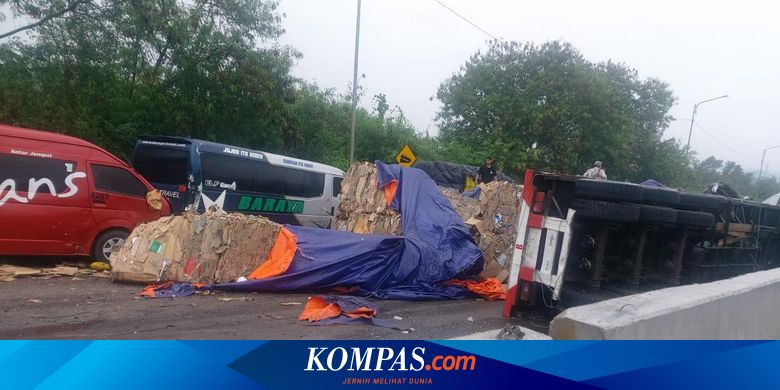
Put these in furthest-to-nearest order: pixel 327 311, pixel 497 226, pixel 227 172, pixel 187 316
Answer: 1. pixel 227 172
2. pixel 497 226
3. pixel 327 311
4. pixel 187 316

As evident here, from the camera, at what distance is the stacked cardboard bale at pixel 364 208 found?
8930 millimetres

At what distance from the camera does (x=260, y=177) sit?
11.8 m

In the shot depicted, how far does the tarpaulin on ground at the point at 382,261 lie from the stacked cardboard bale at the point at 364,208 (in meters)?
0.37

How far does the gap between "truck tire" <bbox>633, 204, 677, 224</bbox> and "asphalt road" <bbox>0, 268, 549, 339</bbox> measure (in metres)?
1.52

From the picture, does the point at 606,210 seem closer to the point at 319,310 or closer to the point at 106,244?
the point at 319,310

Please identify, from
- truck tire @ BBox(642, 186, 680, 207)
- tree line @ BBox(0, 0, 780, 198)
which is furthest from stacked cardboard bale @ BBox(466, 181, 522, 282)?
tree line @ BBox(0, 0, 780, 198)

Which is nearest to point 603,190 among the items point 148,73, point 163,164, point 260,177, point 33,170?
point 33,170

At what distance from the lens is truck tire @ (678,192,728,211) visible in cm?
600

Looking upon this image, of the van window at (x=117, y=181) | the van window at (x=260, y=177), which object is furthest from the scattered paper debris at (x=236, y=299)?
the van window at (x=260, y=177)

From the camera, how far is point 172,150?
10.5 m

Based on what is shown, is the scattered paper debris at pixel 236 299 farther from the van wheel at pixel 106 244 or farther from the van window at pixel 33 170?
the van window at pixel 33 170

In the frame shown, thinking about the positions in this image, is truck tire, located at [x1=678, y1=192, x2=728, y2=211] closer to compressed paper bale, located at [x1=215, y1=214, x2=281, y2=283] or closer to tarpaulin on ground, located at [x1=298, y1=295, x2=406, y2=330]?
tarpaulin on ground, located at [x1=298, y1=295, x2=406, y2=330]

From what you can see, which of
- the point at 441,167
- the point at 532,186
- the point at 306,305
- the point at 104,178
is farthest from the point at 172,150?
the point at 441,167

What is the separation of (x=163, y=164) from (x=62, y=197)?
2867 millimetres
